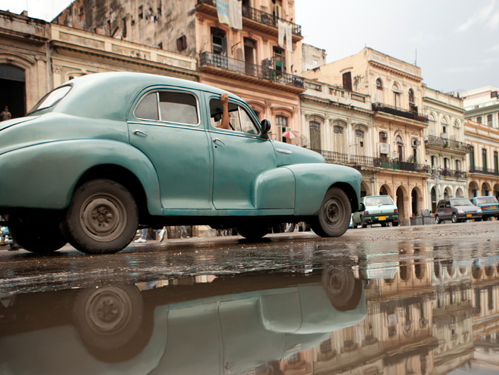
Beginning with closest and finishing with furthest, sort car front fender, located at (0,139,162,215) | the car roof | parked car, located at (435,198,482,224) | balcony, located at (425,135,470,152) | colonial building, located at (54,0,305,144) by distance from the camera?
car front fender, located at (0,139,162,215)
the car roof
colonial building, located at (54,0,305,144)
parked car, located at (435,198,482,224)
balcony, located at (425,135,470,152)

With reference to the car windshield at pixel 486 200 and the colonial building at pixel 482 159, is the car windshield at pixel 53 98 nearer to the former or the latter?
the car windshield at pixel 486 200

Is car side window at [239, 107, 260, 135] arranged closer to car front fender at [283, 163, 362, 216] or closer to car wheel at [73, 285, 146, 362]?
car front fender at [283, 163, 362, 216]

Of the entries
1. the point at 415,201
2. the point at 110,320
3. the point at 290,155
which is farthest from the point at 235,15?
the point at 110,320

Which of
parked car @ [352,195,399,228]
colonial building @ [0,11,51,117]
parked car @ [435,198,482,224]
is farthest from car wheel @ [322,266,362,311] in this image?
parked car @ [435,198,482,224]

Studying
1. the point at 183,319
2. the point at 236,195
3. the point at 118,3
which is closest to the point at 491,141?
the point at 118,3

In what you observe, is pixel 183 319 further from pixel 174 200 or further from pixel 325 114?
pixel 325 114

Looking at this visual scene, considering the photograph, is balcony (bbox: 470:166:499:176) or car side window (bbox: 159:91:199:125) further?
balcony (bbox: 470:166:499:176)

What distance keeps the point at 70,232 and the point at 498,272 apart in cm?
353

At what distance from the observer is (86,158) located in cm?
434

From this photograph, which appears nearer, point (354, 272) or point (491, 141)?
point (354, 272)

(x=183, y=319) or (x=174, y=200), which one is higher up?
(x=174, y=200)

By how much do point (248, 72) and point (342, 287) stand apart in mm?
23584

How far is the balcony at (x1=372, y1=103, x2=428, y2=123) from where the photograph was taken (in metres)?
33.6

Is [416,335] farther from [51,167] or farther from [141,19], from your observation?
[141,19]
